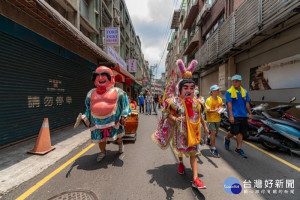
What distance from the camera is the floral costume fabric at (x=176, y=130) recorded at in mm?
2658

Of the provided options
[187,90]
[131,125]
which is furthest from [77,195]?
[131,125]

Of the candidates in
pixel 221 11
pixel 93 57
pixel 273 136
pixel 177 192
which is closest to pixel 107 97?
pixel 177 192

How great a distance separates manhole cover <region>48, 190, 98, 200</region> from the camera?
2.26 metres

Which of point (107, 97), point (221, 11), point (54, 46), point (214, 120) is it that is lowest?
point (214, 120)

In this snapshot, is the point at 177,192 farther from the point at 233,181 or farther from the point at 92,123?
the point at 92,123

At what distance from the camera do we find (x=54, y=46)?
6289mm

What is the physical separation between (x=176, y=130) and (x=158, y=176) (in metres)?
0.89

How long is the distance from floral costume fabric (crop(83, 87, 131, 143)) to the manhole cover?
1.18 metres

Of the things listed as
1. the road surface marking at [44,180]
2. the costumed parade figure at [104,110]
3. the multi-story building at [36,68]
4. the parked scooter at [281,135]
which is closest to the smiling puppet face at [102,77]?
the costumed parade figure at [104,110]

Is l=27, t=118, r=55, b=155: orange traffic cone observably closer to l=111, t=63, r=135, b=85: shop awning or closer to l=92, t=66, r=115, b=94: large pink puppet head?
l=92, t=66, r=115, b=94: large pink puppet head

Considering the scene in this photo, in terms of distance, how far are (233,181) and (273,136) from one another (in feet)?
8.14

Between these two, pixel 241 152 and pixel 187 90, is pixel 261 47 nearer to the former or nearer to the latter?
pixel 241 152

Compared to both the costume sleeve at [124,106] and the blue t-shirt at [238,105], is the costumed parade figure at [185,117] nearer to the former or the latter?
the costume sleeve at [124,106]

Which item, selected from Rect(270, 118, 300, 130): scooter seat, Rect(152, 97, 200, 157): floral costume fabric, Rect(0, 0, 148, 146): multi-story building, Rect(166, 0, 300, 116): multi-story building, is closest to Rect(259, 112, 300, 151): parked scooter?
Rect(270, 118, 300, 130): scooter seat
